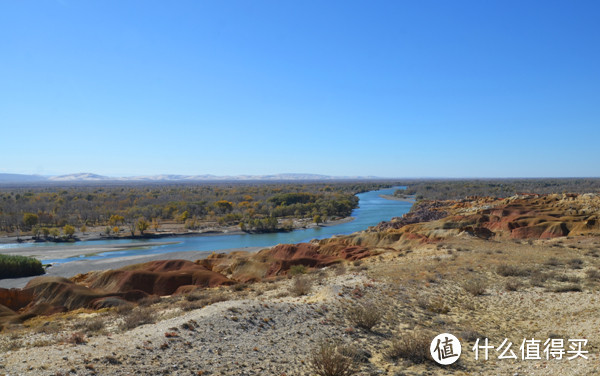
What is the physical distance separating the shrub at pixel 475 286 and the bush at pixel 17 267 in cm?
3906

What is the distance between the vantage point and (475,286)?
15133mm

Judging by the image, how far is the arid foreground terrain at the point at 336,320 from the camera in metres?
8.22

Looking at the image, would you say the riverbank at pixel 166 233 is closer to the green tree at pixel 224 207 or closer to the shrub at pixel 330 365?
the green tree at pixel 224 207

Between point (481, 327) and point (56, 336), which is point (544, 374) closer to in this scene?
point (481, 327)

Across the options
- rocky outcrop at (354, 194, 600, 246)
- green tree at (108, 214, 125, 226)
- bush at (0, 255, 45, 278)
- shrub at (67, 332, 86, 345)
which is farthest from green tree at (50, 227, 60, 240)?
shrub at (67, 332, 86, 345)

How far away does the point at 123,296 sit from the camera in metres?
20.5

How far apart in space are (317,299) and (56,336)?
28.2 feet

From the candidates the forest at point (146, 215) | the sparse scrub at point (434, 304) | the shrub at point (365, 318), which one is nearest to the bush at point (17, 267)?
the forest at point (146, 215)

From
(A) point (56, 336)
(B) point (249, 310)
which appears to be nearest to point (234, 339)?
(B) point (249, 310)

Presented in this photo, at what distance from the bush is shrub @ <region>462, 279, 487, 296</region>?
3906cm

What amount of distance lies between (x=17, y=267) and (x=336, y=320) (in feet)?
122

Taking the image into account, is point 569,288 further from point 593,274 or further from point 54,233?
point 54,233

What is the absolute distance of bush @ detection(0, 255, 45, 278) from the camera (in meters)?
34.8

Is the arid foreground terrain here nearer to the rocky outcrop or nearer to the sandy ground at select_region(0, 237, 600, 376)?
the sandy ground at select_region(0, 237, 600, 376)
